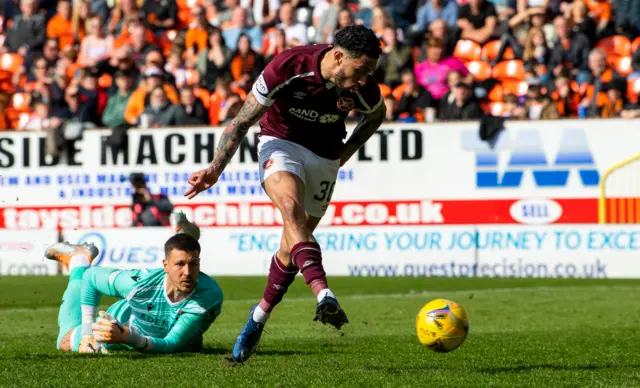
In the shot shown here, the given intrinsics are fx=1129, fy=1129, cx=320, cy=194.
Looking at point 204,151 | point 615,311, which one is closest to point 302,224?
point 615,311

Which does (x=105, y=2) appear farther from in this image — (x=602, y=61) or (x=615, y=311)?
(x=615, y=311)

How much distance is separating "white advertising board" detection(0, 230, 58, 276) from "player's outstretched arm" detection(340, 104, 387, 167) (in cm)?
1297

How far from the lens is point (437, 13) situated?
23.7 m

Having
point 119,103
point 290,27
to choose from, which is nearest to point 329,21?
point 290,27

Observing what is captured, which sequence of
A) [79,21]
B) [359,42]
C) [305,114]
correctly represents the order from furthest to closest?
1. [79,21]
2. [305,114]
3. [359,42]

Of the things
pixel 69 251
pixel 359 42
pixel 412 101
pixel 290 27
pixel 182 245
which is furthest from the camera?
pixel 290 27

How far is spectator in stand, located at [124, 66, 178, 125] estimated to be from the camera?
899 inches

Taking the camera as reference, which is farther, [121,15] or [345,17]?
[121,15]

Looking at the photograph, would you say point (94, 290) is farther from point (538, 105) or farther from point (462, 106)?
point (538, 105)

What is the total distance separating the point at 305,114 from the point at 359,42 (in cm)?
86

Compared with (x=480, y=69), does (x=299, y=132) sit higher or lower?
lower

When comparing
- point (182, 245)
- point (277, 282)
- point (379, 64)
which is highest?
point (379, 64)

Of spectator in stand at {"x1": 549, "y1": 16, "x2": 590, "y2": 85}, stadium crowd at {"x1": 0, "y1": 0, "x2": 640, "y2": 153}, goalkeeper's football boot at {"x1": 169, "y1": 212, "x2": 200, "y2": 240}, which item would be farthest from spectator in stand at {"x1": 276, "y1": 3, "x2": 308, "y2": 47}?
goalkeeper's football boot at {"x1": 169, "y1": 212, "x2": 200, "y2": 240}

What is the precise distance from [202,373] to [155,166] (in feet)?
47.3
